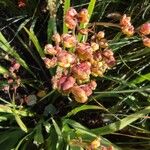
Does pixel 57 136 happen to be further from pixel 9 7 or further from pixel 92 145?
pixel 9 7

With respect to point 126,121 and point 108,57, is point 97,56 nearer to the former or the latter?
point 108,57

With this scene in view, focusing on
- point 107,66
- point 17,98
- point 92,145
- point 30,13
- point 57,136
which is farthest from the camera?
point 30,13

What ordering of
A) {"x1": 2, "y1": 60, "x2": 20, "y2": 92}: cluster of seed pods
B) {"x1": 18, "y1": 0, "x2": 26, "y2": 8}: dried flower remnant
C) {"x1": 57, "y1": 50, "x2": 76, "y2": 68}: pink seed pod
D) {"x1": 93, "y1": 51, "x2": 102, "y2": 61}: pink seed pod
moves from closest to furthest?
{"x1": 57, "y1": 50, "x2": 76, "y2": 68}: pink seed pod, {"x1": 93, "y1": 51, "x2": 102, "y2": 61}: pink seed pod, {"x1": 2, "y1": 60, "x2": 20, "y2": 92}: cluster of seed pods, {"x1": 18, "y1": 0, "x2": 26, "y2": 8}: dried flower remnant

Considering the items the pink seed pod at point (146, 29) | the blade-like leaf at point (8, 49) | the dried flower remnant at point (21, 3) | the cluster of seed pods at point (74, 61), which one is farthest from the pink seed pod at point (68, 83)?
the dried flower remnant at point (21, 3)

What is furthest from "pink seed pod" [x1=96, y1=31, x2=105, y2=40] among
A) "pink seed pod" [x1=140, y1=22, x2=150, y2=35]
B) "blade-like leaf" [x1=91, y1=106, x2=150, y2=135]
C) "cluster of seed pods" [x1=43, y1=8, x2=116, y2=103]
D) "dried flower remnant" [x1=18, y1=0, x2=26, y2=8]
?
"dried flower remnant" [x1=18, y1=0, x2=26, y2=8]

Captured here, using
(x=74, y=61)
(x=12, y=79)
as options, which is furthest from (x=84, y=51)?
(x=12, y=79)

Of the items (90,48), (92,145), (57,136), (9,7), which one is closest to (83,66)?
(90,48)

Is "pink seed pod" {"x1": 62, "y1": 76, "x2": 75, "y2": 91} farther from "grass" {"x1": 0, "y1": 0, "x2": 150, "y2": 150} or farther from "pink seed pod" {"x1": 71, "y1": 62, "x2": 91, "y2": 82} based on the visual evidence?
"grass" {"x1": 0, "y1": 0, "x2": 150, "y2": 150}

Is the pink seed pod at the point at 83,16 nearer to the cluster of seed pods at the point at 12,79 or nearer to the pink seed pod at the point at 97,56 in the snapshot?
the pink seed pod at the point at 97,56
